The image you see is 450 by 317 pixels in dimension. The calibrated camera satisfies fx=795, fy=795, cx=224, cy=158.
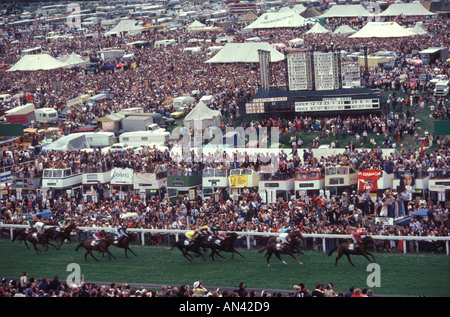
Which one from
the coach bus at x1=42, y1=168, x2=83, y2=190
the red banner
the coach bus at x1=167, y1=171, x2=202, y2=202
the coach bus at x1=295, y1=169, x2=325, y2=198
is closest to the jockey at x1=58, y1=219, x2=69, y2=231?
the coach bus at x1=167, y1=171, x2=202, y2=202

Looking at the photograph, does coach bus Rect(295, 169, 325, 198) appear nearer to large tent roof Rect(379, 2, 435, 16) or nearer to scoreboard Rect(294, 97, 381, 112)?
scoreboard Rect(294, 97, 381, 112)

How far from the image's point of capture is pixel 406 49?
41.5 meters

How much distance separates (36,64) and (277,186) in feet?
90.8

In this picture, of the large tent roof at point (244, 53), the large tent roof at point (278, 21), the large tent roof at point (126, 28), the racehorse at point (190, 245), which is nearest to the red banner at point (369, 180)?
the racehorse at point (190, 245)

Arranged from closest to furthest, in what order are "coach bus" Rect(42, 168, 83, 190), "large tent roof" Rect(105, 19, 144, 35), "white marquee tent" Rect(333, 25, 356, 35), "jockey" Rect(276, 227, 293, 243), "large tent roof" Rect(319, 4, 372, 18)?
"jockey" Rect(276, 227, 293, 243), "coach bus" Rect(42, 168, 83, 190), "white marquee tent" Rect(333, 25, 356, 35), "large tent roof" Rect(319, 4, 372, 18), "large tent roof" Rect(105, 19, 144, 35)

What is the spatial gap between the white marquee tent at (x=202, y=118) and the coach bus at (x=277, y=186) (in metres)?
8.93

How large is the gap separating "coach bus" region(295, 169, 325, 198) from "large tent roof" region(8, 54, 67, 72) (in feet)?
89.8

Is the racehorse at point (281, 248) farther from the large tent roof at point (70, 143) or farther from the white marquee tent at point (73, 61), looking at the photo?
the white marquee tent at point (73, 61)

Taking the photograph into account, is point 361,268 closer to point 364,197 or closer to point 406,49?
point 364,197

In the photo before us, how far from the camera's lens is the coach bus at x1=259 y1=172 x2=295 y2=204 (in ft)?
65.9

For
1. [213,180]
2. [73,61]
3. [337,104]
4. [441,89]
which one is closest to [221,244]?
[213,180]

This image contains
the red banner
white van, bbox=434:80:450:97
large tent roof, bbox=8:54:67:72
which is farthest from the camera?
large tent roof, bbox=8:54:67:72

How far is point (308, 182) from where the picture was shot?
19953 mm

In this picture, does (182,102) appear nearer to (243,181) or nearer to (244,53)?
(244,53)
